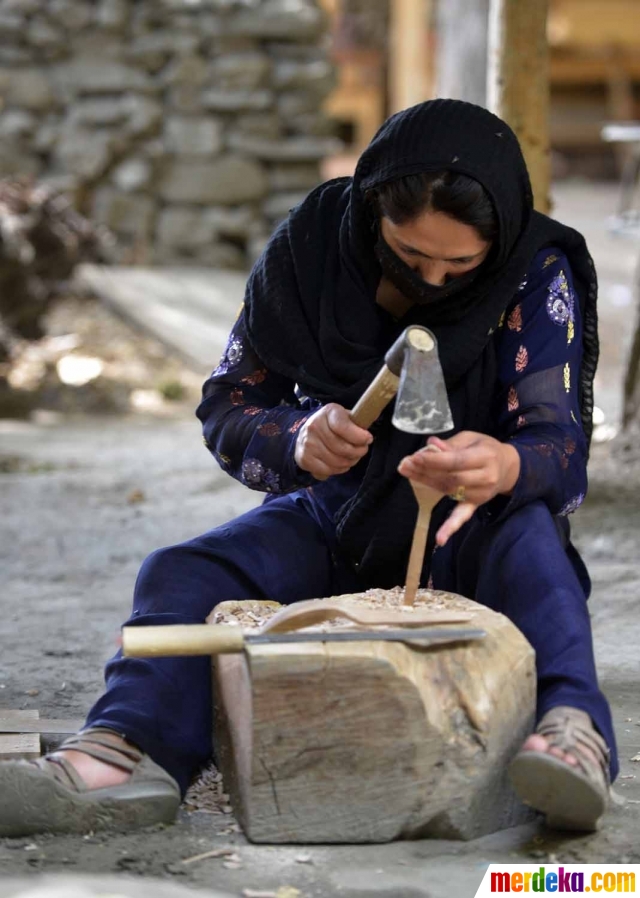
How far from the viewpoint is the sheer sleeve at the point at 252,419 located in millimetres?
2539

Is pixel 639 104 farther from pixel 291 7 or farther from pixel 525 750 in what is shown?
pixel 525 750

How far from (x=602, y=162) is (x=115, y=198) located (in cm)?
692

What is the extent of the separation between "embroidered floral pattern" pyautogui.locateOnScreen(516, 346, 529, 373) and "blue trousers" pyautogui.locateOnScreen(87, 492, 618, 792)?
27 centimetres

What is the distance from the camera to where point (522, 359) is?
2551 millimetres

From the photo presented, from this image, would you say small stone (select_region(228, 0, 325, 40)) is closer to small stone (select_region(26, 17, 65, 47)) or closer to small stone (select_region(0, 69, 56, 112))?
small stone (select_region(26, 17, 65, 47))

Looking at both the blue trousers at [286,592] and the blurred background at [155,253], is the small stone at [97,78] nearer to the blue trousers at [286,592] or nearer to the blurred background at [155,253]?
the blurred background at [155,253]

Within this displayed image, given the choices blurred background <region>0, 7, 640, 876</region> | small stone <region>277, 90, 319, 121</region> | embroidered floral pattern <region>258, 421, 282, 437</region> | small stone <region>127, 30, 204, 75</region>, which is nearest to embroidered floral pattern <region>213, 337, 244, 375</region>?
embroidered floral pattern <region>258, 421, 282, 437</region>

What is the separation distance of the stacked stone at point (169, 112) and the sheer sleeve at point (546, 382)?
27.1 feet

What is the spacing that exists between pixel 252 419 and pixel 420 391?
0.53 meters

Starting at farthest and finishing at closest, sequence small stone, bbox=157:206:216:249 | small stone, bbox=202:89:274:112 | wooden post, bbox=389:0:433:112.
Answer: wooden post, bbox=389:0:433:112, small stone, bbox=157:206:216:249, small stone, bbox=202:89:274:112

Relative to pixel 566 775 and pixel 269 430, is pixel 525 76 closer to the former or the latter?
pixel 269 430

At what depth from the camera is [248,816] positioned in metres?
2.19

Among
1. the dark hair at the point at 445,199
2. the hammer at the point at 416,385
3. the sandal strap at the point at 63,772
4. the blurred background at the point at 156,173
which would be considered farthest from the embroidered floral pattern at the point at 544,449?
the blurred background at the point at 156,173

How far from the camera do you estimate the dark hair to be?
234 cm
